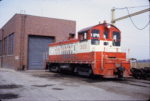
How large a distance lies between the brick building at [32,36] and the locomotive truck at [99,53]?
10783 mm

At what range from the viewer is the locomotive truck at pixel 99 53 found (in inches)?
532

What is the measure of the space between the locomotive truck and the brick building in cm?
1078

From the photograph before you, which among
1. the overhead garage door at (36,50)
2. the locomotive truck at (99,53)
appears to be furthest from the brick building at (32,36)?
the locomotive truck at (99,53)

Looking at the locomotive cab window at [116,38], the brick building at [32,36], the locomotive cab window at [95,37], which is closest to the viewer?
the locomotive cab window at [95,37]

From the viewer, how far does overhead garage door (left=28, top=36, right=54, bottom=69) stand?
1120 inches

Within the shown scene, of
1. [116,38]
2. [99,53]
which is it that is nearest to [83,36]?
[99,53]

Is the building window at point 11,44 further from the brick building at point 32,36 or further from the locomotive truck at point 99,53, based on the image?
the locomotive truck at point 99,53

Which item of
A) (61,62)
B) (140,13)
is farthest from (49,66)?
(140,13)

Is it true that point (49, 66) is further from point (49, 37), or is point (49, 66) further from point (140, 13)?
point (140, 13)

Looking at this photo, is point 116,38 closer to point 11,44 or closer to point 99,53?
point 99,53

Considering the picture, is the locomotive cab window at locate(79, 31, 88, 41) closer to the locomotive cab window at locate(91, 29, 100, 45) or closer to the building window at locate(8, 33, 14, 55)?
the locomotive cab window at locate(91, 29, 100, 45)

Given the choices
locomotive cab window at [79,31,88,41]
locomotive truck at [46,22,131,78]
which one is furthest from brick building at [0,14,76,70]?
locomotive cab window at [79,31,88,41]

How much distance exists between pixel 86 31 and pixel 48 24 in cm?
1514

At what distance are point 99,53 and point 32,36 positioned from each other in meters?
16.6
